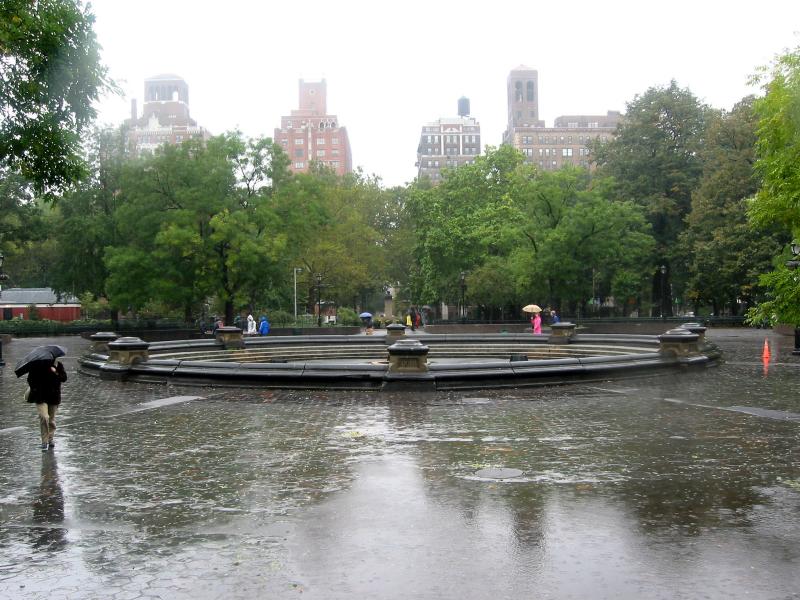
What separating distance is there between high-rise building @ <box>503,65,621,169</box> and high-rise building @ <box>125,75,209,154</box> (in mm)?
72824

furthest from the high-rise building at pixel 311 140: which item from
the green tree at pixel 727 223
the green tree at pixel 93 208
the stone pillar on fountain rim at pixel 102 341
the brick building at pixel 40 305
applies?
the stone pillar on fountain rim at pixel 102 341

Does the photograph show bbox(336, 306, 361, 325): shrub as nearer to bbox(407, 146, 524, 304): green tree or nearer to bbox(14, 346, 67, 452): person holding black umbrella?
bbox(407, 146, 524, 304): green tree

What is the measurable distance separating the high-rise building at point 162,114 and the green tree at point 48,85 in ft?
500

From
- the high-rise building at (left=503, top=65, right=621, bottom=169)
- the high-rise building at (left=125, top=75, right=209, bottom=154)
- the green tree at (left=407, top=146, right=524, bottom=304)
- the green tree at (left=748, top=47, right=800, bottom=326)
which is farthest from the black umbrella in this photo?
the high-rise building at (left=125, top=75, right=209, bottom=154)

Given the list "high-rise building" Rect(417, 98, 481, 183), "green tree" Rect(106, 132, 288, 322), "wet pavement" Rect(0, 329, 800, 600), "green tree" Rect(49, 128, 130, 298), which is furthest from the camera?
"high-rise building" Rect(417, 98, 481, 183)

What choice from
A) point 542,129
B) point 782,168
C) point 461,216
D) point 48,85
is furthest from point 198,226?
point 542,129

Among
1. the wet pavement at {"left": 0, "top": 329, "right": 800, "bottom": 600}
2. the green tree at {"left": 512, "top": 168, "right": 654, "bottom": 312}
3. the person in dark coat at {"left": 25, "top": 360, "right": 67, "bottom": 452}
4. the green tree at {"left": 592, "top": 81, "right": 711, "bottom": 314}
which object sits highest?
the green tree at {"left": 592, "top": 81, "right": 711, "bottom": 314}

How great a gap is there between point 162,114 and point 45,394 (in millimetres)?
186635

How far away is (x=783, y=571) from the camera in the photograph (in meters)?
5.44

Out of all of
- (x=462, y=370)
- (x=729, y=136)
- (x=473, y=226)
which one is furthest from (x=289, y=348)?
(x=729, y=136)

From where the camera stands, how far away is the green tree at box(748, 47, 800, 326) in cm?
1881

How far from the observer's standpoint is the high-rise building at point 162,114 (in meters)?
171

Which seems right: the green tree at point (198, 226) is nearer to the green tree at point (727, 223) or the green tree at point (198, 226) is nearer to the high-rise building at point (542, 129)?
the green tree at point (727, 223)

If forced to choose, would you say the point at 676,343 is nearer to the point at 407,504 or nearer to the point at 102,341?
the point at 407,504
